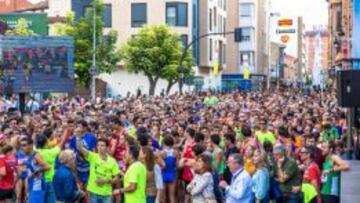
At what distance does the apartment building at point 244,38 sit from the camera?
88.1 metres

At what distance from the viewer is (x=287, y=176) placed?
40.3 feet

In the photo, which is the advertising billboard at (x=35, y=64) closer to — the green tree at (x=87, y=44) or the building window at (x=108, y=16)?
the green tree at (x=87, y=44)

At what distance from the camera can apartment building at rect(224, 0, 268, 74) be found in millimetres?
88125

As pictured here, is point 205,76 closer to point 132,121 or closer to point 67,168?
point 132,121

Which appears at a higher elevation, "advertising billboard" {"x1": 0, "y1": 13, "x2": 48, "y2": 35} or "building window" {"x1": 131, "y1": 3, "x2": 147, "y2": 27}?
"building window" {"x1": 131, "y1": 3, "x2": 147, "y2": 27}

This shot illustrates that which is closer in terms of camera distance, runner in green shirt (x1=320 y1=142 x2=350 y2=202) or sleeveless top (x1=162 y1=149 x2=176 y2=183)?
runner in green shirt (x1=320 y1=142 x2=350 y2=202)

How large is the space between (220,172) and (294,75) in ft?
575

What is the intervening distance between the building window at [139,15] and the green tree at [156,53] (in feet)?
24.4

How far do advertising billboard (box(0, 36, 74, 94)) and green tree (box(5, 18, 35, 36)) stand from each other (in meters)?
13.1

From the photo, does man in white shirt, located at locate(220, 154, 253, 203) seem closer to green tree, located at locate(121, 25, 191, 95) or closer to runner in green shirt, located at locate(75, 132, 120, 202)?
runner in green shirt, located at locate(75, 132, 120, 202)

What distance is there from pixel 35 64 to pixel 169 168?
18.0m

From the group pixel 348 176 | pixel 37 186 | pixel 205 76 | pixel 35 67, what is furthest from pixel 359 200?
pixel 205 76

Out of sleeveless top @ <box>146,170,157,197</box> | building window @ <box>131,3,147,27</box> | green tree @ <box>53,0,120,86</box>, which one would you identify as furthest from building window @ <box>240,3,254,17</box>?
sleeveless top @ <box>146,170,157,197</box>

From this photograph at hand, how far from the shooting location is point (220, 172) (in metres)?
13.7
